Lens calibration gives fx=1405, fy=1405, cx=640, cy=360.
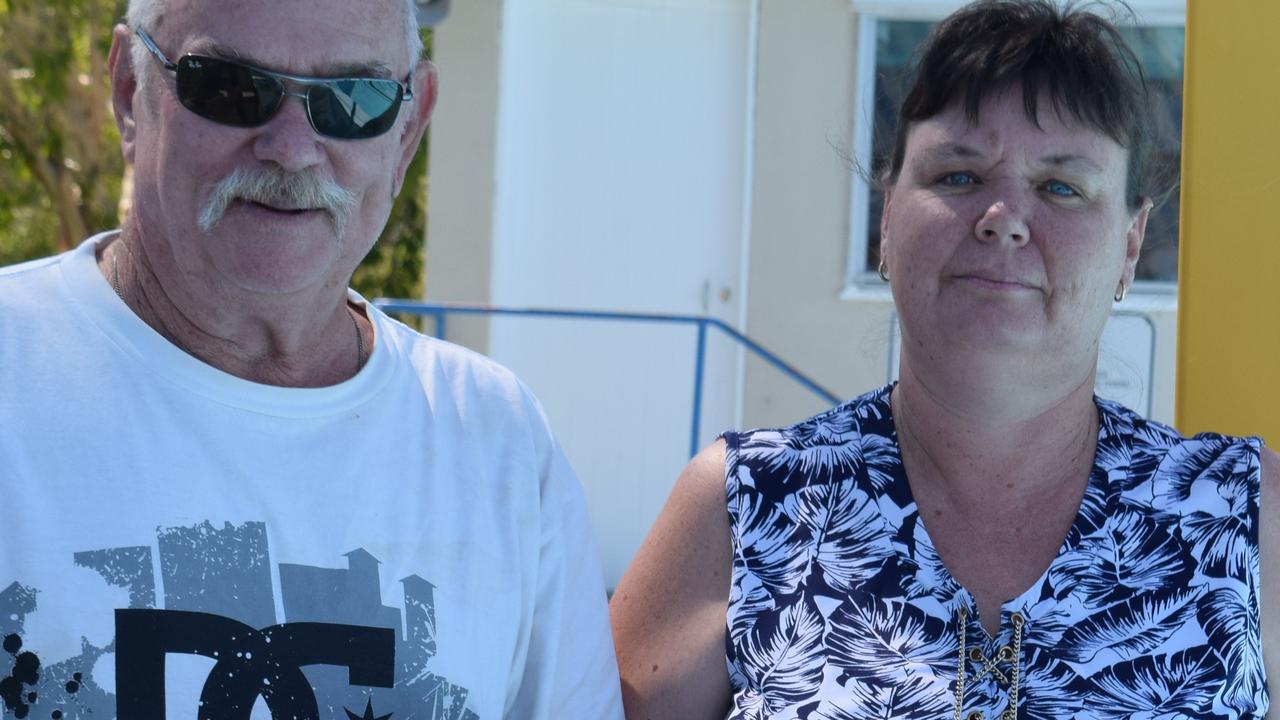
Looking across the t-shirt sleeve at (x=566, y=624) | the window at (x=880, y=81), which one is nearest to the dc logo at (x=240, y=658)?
the t-shirt sleeve at (x=566, y=624)

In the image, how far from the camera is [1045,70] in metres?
2.17

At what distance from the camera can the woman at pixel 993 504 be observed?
2057 mm

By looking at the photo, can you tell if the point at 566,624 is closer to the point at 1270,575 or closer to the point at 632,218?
the point at 1270,575

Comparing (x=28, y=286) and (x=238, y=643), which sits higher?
(x=28, y=286)

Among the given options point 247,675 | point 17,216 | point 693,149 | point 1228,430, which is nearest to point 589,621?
point 247,675

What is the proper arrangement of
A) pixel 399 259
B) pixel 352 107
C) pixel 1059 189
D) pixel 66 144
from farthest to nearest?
pixel 66 144 → pixel 399 259 → pixel 1059 189 → pixel 352 107

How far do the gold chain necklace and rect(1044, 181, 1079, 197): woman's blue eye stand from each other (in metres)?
0.64

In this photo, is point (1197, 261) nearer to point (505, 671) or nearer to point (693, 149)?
point (505, 671)

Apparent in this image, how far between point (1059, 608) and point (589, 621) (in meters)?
0.70

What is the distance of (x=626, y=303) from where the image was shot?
6.90 metres

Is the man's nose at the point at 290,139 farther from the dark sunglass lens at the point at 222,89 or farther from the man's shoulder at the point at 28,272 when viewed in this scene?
the man's shoulder at the point at 28,272

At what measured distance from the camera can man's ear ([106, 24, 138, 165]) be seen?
6.40 feet

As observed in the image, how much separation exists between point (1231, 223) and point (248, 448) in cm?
171

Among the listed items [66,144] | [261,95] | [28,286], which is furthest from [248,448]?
[66,144]
